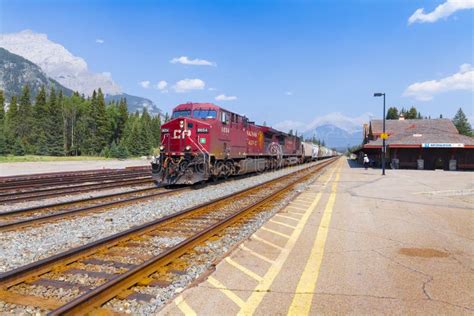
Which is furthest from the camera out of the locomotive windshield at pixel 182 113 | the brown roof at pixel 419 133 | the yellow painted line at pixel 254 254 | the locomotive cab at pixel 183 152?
the brown roof at pixel 419 133

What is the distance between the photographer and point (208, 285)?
15.1 ft

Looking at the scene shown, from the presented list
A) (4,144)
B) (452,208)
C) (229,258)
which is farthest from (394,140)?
(4,144)

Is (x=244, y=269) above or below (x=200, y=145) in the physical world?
below

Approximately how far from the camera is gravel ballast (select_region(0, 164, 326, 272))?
6164 mm

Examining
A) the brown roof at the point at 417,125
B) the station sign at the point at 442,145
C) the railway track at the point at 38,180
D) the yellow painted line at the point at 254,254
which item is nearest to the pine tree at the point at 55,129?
the railway track at the point at 38,180

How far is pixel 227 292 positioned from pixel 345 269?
1888mm

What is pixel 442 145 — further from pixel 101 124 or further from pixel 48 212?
pixel 101 124

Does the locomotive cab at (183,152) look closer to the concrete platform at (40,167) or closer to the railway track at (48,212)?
the railway track at (48,212)

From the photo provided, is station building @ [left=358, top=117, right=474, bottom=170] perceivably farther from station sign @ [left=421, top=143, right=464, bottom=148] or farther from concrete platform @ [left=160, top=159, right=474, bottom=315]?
concrete platform @ [left=160, top=159, right=474, bottom=315]

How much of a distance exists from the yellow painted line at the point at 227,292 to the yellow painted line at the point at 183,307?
0.51 meters

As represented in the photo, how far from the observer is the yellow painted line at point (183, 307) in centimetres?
382

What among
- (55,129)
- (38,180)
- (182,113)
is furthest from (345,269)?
(55,129)

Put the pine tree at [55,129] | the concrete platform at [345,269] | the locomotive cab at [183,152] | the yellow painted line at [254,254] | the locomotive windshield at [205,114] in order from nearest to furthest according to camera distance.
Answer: the concrete platform at [345,269], the yellow painted line at [254,254], the locomotive cab at [183,152], the locomotive windshield at [205,114], the pine tree at [55,129]

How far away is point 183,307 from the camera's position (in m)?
3.96
